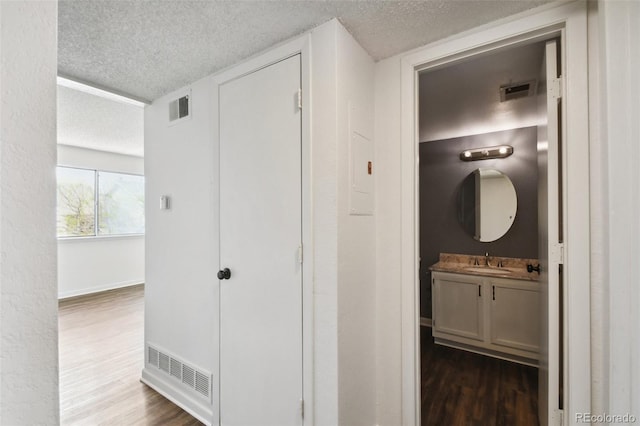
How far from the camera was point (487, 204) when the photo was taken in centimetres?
322

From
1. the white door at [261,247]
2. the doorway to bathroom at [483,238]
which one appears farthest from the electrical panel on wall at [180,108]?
the doorway to bathroom at [483,238]

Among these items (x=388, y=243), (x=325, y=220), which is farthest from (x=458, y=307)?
(x=325, y=220)

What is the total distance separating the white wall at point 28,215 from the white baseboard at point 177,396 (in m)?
1.64

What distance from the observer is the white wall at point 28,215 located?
1.77 feet

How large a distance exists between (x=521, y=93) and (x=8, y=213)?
9.38ft

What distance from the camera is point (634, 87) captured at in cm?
102

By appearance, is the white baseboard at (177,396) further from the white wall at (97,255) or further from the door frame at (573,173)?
the white wall at (97,255)

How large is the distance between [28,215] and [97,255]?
18.9ft

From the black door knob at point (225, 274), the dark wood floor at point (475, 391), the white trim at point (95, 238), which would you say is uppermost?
the black door knob at point (225, 274)

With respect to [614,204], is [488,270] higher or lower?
lower

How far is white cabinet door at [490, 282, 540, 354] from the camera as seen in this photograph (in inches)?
103

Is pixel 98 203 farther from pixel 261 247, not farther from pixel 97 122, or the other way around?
pixel 261 247

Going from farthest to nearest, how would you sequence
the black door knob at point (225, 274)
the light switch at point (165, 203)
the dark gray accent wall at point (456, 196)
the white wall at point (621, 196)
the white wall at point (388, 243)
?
the dark gray accent wall at point (456, 196) < the light switch at point (165, 203) < the black door knob at point (225, 274) < the white wall at point (388, 243) < the white wall at point (621, 196)

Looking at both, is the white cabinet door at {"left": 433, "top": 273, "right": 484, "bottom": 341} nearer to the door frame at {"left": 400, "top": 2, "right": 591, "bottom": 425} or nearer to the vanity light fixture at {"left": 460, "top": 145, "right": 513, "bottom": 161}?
the vanity light fixture at {"left": 460, "top": 145, "right": 513, "bottom": 161}
